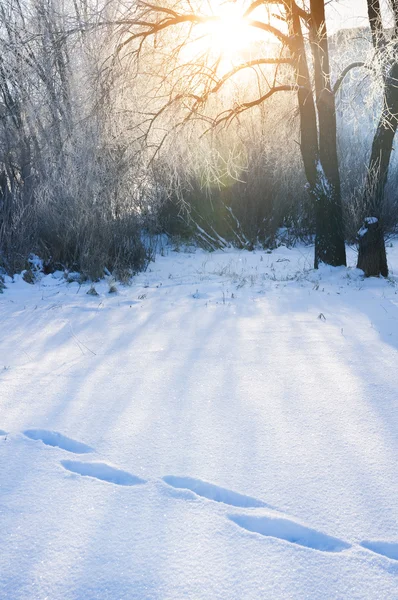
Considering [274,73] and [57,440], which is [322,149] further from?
[57,440]

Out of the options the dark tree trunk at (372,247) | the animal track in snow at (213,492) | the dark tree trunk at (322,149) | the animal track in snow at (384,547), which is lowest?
the animal track in snow at (384,547)

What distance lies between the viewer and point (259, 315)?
4.66 meters

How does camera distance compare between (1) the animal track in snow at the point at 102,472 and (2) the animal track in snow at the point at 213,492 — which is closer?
(2) the animal track in snow at the point at 213,492

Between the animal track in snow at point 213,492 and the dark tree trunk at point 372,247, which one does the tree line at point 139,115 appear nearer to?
the dark tree trunk at point 372,247

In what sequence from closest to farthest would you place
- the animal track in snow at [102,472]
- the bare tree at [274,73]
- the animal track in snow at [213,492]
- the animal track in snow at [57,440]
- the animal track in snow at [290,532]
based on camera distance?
the animal track in snow at [290,532], the animal track in snow at [213,492], the animal track in snow at [102,472], the animal track in snow at [57,440], the bare tree at [274,73]

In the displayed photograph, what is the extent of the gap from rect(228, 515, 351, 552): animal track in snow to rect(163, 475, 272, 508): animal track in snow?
8cm

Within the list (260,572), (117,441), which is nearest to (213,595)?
(260,572)

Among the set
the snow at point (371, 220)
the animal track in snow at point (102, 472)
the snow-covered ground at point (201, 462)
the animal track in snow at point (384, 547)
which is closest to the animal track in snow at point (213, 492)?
the snow-covered ground at point (201, 462)

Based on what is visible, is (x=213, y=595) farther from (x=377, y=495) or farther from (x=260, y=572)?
(x=377, y=495)

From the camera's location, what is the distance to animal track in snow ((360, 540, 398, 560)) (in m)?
1.42

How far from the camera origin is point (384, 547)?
1.44 metres

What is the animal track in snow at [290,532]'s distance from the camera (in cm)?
147

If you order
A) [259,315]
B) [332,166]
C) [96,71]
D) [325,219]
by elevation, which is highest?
[96,71]

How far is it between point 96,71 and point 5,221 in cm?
260
